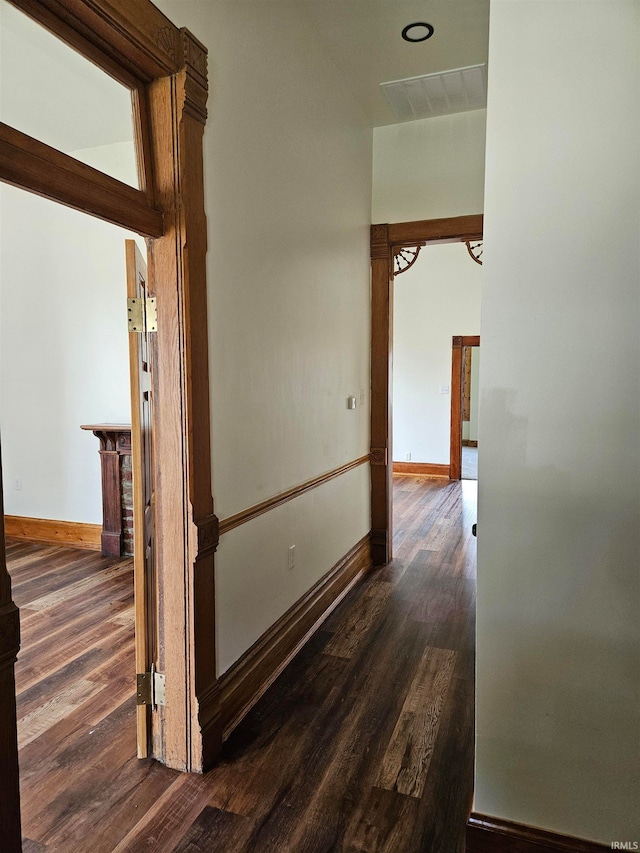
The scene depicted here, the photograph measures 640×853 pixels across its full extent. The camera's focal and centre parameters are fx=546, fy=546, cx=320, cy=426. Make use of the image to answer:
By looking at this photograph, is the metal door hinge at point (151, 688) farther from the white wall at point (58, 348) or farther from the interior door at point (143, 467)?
the white wall at point (58, 348)

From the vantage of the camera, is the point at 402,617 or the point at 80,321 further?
the point at 80,321

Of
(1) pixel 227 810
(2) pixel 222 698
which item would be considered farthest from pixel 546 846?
(2) pixel 222 698

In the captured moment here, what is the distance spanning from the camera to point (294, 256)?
2754mm

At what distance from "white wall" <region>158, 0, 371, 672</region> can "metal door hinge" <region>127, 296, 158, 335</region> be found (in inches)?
8.5

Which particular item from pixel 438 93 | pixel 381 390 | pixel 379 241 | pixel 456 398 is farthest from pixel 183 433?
pixel 456 398

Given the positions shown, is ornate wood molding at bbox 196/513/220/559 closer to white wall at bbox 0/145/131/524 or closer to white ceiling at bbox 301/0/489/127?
white ceiling at bbox 301/0/489/127

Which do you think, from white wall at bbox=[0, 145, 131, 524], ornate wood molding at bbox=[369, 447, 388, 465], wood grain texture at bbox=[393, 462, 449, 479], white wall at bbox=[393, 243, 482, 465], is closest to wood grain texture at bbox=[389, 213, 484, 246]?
ornate wood molding at bbox=[369, 447, 388, 465]

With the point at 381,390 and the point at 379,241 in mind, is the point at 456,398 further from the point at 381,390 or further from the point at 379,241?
the point at 379,241

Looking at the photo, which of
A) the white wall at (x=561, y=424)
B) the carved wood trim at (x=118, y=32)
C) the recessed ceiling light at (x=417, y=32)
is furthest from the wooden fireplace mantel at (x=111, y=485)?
the white wall at (x=561, y=424)

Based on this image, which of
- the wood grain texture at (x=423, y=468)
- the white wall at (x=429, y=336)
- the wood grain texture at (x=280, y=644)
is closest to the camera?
the wood grain texture at (x=280, y=644)

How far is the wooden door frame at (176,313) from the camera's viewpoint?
1622mm

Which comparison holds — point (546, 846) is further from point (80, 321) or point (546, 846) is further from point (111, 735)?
point (80, 321)

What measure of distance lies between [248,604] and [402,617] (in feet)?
4.21

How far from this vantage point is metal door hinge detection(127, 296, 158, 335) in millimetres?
1864
